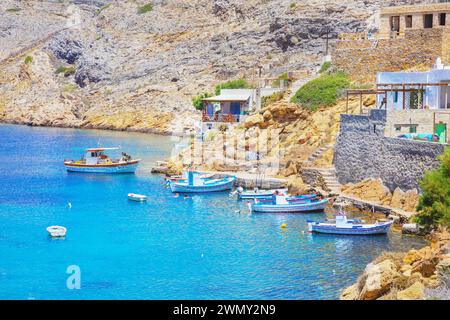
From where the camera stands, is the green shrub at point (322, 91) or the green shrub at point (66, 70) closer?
the green shrub at point (322, 91)

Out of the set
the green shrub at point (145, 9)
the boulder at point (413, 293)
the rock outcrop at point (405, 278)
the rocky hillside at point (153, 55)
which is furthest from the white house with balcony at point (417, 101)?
the green shrub at point (145, 9)

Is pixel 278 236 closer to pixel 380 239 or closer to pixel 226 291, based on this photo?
pixel 380 239

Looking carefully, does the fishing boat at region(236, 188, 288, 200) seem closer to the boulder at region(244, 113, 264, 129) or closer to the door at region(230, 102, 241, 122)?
the boulder at region(244, 113, 264, 129)

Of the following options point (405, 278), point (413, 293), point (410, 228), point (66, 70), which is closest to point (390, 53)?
point (410, 228)

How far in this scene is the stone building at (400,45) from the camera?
51.0 metres

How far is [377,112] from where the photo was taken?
4228cm

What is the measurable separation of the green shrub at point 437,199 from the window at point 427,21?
2389 centimetres

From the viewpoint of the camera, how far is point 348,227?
1414 inches

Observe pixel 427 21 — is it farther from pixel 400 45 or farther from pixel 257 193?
pixel 257 193

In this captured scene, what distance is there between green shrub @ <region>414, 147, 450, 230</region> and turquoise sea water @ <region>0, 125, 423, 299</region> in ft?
7.21

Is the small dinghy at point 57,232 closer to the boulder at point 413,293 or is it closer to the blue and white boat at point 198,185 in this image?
the blue and white boat at point 198,185

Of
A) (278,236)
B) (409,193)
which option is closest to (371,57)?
(409,193)

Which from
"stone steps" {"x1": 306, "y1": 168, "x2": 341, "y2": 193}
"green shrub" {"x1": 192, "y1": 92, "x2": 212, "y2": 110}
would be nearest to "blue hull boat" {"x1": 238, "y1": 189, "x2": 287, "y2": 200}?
"stone steps" {"x1": 306, "y1": 168, "x2": 341, "y2": 193}
